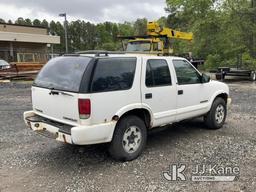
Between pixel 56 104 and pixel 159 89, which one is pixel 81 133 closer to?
pixel 56 104

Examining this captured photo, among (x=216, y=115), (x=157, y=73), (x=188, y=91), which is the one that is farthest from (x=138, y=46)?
(x=157, y=73)

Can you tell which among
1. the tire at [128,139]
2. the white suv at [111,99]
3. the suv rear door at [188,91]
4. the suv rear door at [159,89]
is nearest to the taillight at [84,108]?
the white suv at [111,99]

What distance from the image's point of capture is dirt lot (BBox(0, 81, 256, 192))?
4.14 m

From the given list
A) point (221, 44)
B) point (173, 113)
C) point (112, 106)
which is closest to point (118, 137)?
point (112, 106)

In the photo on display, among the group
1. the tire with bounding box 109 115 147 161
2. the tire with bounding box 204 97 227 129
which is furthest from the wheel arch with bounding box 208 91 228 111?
the tire with bounding box 109 115 147 161

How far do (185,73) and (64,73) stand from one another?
8.38ft

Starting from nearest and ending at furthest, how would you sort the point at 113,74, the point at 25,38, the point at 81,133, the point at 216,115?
the point at 81,133 < the point at 113,74 < the point at 216,115 < the point at 25,38

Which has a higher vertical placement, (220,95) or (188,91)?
(188,91)

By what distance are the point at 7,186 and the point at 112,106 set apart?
1911 mm

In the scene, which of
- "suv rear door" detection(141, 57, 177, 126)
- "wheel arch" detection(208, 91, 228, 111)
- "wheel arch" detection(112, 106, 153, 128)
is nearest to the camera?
"wheel arch" detection(112, 106, 153, 128)

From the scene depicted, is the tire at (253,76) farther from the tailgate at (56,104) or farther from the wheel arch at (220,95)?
the tailgate at (56,104)

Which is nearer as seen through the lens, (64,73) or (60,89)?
(60,89)

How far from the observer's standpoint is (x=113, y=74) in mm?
4691

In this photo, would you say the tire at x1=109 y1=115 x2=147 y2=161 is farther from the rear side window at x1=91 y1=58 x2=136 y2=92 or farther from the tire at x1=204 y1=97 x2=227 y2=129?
the tire at x1=204 y1=97 x2=227 y2=129
